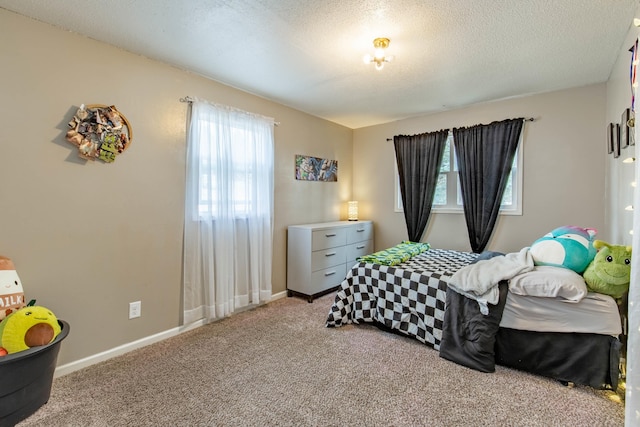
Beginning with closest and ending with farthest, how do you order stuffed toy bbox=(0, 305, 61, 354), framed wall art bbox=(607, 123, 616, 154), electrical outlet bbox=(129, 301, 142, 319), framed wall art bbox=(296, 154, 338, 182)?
stuffed toy bbox=(0, 305, 61, 354)
electrical outlet bbox=(129, 301, 142, 319)
framed wall art bbox=(607, 123, 616, 154)
framed wall art bbox=(296, 154, 338, 182)

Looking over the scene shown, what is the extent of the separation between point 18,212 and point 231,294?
1.66 m

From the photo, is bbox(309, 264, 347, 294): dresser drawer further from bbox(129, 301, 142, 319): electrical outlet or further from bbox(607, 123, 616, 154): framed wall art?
bbox(607, 123, 616, 154): framed wall art

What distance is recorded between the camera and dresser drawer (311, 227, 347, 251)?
342 cm

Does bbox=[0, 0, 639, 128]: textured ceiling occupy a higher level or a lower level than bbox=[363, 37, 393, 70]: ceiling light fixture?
higher

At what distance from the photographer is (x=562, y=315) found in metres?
1.88

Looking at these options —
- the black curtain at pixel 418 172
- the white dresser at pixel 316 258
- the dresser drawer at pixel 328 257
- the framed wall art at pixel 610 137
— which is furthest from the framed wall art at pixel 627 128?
the dresser drawer at pixel 328 257

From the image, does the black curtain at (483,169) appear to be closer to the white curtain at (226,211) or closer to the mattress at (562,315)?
the mattress at (562,315)

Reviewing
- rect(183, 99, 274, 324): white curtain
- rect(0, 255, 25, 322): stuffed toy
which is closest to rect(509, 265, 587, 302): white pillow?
rect(183, 99, 274, 324): white curtain

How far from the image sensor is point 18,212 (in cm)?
184

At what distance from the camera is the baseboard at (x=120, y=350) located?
6.59 feet

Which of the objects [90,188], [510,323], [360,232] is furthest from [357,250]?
[90,188]

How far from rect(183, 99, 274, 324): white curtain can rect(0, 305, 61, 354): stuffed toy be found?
1.05 meters

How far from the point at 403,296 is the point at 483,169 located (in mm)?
1919

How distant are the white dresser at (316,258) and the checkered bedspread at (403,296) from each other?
685mm
